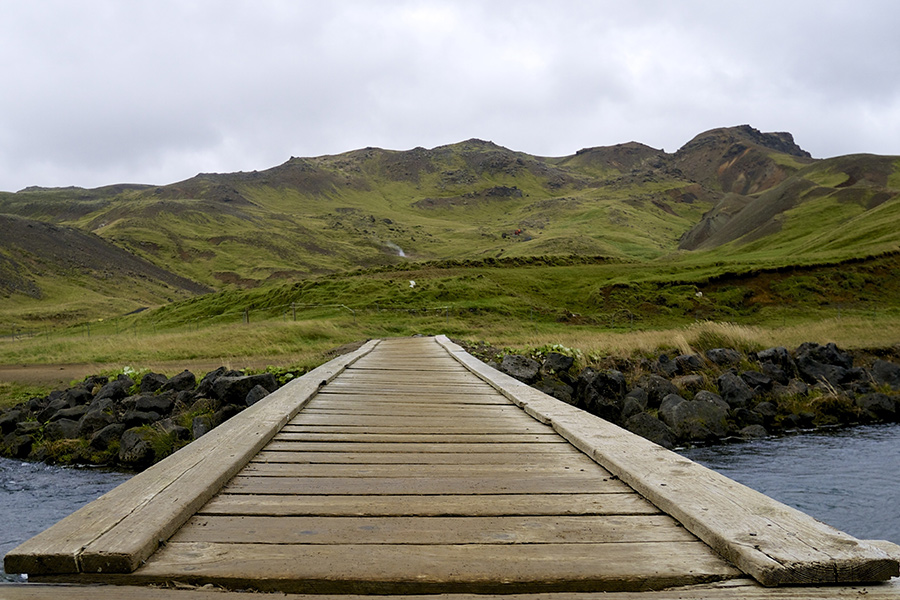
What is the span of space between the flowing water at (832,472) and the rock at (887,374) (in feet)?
8.26

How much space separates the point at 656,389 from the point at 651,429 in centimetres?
252

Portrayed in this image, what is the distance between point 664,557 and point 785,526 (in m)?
0.52

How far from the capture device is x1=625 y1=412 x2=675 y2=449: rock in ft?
34.0

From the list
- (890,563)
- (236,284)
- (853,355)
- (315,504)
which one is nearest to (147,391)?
(315,504)

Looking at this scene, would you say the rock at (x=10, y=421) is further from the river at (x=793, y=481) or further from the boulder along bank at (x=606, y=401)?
the river at (x=793, y=481)

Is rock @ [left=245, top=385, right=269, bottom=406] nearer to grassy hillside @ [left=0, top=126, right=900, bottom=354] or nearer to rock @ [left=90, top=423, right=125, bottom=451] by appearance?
rock @ [left=90, top=423, right=125, bottom=451]

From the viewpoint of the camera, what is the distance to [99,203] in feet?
494

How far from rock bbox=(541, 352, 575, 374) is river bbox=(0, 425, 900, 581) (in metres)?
3.99

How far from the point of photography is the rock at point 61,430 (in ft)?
35.4

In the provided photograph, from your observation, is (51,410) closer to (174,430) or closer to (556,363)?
(174,430)

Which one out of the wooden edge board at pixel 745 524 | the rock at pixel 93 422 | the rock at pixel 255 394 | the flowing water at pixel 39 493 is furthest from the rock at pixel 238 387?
the wooden edge board at pixel 745 524

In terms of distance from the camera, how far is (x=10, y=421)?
11.9m

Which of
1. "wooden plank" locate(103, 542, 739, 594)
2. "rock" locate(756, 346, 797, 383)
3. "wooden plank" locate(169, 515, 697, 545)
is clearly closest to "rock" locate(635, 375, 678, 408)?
"rock" locate(756, 346, 797, 383)

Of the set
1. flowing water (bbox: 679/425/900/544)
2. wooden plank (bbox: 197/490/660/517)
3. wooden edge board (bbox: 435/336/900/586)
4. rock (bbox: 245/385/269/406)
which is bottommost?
flowing water (bbox: 679/425/900/544)
